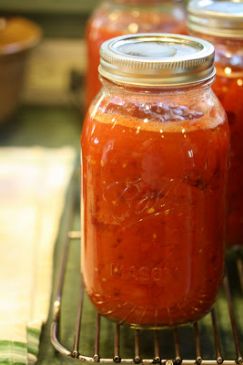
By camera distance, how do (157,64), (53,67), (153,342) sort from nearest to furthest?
1. (157,64)
2. (153,342)
3. (53,67)

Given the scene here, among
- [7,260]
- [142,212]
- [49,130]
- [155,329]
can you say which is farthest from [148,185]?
[49,130]

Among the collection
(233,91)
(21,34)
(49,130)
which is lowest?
(49,130)

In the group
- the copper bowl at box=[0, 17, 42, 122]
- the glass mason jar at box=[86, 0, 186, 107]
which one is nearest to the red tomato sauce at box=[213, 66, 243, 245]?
the glass mason jar at box=[86, 0, 186, 107]

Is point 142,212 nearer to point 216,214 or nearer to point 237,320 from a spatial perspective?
point 216,214

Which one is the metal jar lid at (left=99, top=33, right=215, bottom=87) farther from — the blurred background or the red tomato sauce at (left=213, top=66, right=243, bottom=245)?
the blurred background

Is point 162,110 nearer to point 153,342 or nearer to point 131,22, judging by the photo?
point 153,342

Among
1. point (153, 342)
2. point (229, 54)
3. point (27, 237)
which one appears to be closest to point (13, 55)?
point (27, 237)

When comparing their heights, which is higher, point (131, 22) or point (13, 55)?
point (131, 22)
